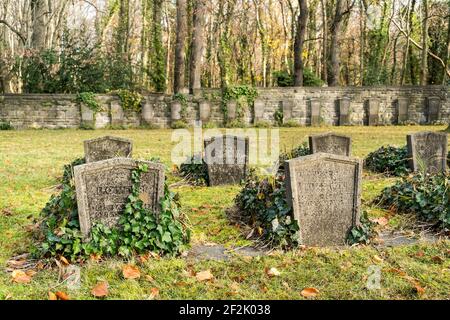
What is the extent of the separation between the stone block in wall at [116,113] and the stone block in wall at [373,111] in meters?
11.5

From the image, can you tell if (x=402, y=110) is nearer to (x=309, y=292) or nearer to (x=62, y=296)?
(x=309, y=292)

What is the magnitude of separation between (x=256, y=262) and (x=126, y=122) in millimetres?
18109

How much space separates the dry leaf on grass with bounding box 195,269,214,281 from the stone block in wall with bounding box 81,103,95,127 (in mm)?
17941

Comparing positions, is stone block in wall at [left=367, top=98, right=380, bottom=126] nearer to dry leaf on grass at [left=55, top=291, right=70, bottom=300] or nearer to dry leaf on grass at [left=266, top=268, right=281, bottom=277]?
dry leaf on grass at [left=266, top=268, right=281, bottom=277]

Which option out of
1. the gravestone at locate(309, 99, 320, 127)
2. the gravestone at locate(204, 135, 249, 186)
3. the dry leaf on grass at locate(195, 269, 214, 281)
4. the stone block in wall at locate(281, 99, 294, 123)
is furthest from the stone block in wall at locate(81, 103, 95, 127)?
the dry leaf on grass at locate(195, 269, 214, 281)

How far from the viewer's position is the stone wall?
21906 millimetres

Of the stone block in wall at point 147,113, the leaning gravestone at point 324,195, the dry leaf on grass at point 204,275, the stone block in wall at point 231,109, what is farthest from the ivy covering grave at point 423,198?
the stone block in wall at point 147,113

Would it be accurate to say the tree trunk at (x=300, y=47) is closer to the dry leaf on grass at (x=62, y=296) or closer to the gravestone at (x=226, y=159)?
the gravestone at (x=226, y=159)

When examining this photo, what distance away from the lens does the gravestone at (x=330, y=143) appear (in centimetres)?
887

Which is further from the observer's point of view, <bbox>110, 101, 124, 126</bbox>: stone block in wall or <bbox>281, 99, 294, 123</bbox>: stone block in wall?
<bbox>281, 99, 294, 123</bbox>: stone block in wall

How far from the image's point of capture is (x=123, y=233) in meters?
4.88

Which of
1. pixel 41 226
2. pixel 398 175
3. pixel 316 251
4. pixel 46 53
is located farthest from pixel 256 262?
pixel 46 53

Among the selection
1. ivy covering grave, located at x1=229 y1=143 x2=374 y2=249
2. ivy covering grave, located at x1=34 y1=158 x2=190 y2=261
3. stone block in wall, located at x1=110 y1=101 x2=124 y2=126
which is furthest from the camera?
stone block in wall, located at x1=110 y1=101 x2=124 y2=126
